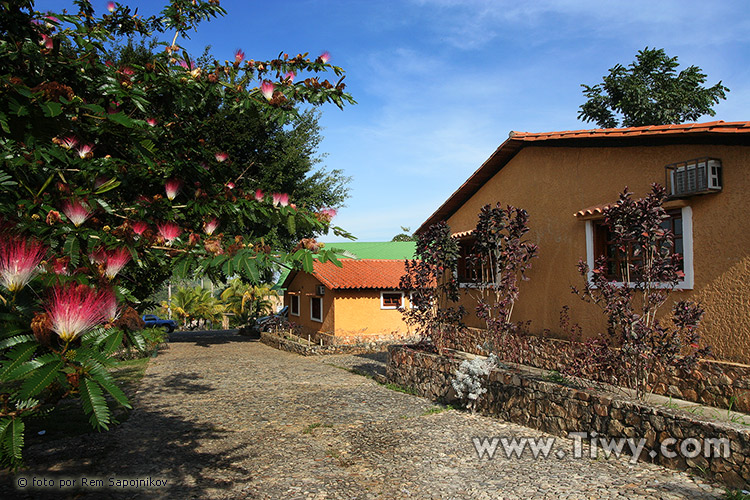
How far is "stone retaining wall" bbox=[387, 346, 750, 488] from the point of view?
552cm

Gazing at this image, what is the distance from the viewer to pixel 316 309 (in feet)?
76.0

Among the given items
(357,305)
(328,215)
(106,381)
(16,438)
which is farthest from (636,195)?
(357,305)

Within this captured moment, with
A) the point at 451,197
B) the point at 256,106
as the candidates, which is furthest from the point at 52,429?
the point at 451,197

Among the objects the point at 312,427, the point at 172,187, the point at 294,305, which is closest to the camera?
the point at 172,187

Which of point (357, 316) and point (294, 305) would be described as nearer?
point (357, 316)

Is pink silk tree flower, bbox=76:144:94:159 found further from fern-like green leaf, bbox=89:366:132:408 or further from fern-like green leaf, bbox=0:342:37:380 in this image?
fern-like green leaf, bbox=89:366:132:408

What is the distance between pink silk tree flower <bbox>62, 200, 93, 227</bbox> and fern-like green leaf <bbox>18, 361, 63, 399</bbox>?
1556mm

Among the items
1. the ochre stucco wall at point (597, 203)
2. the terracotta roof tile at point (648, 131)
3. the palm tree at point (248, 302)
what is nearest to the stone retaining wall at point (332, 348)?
the ochre stucco wall at point (597, 203)

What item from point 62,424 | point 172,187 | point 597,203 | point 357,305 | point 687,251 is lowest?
point 62,424

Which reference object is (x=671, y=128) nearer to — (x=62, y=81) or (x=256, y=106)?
(x=256, y=106)

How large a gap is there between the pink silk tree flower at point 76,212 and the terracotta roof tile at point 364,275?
15997 mm

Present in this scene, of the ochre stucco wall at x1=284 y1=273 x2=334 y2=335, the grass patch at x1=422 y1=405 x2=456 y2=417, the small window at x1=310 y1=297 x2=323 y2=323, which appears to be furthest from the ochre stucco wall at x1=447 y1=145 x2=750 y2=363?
the small window at x1=310 y1=297 x2=323 y2=323

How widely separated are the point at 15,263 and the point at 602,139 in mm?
9483

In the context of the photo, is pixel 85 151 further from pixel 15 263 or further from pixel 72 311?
pixel 72 311
